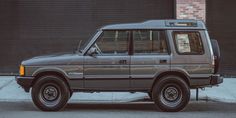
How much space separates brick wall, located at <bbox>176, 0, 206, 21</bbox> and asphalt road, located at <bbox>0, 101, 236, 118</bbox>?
4.62 metres

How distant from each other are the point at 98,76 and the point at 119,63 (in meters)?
0.53

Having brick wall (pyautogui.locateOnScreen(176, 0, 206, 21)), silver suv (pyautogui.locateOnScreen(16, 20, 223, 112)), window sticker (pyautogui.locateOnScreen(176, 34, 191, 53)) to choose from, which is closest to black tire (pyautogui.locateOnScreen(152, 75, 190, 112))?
silver suv (pyautogui.locateOnScreen(16, 20, 223, 112))

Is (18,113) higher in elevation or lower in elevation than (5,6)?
lower

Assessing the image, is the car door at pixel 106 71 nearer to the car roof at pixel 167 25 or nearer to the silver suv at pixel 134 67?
the silver suv at pixel 134 67

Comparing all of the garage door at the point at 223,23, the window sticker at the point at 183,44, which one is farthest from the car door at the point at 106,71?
the garage door at the point at 223,23

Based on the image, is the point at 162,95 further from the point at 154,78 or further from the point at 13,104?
the point at 13,104

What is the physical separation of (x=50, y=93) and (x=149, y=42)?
7.91ft

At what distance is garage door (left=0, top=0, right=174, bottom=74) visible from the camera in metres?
17.1

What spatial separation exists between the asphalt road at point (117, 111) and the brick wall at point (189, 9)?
15.1 ft

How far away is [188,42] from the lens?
1099 cm

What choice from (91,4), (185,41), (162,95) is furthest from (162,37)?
(91,4)

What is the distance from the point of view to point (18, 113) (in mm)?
10703

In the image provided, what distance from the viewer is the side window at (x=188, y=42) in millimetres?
10969

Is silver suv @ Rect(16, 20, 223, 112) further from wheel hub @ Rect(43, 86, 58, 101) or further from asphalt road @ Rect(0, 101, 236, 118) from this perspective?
asphalt road @ Rect(0, 101, 236, 118)
